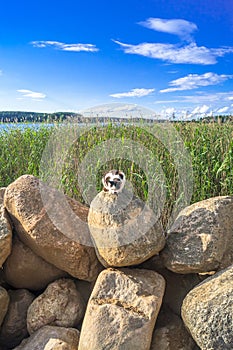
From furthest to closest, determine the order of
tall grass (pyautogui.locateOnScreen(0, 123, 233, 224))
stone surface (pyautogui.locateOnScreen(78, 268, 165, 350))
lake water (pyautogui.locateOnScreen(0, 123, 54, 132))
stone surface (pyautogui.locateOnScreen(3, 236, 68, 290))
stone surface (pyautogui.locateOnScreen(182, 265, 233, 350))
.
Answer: lake water (pyautogui.locateOnScreen(0, 123, 54, 132)), tall grass (pyautogui.locateOnScreen(0, 123, 233, 224)), stone surface (pyautogui.locateOnScreen(3, 236, 68, 290)), stone surface (pyautogui.locateOnScreen(78, 268, 165, 350)), stone surface (pyautogui.locateOnScreen(182, 265, 233, 350))

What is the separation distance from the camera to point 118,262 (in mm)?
2049

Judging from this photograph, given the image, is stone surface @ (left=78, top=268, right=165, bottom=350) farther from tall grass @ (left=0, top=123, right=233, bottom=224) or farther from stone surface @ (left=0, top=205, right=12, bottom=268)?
tall grass @ (left=0, top=123, right=233, bottom=224)

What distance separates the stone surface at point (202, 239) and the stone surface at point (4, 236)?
2.75 ft

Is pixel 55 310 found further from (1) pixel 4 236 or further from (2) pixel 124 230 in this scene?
(2) pixel 124 230

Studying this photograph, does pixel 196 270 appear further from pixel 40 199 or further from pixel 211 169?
pixel 211 169

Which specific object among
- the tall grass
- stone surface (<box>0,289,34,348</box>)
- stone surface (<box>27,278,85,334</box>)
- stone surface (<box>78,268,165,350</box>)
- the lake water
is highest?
the lake water

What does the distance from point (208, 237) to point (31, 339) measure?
1081 mm

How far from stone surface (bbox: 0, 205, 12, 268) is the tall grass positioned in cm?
124

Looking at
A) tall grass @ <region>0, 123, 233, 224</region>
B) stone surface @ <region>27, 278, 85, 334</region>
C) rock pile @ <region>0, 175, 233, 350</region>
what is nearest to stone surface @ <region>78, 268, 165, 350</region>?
rock pile @ <region>0, 175, 233, 350</region>

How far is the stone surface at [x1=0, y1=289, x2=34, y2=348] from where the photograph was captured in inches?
93.2

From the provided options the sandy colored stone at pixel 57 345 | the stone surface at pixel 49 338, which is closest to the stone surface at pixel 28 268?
the stone surface at pixel 49 338

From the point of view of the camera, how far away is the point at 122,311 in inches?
76.9

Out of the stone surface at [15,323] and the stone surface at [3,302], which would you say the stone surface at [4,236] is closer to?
the stone surface at [3,302]

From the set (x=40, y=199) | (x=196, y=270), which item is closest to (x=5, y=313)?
(x=40, y=199)
